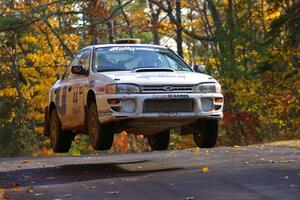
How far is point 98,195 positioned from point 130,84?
259cm

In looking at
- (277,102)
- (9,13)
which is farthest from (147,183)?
(9,13)

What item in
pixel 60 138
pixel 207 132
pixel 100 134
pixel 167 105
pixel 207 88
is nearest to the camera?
pixel 167 105

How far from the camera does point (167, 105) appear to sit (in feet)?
38.1

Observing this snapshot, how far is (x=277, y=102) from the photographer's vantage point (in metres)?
30.5

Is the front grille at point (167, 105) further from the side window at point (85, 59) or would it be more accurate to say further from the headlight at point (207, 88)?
the side window at point (85, 59)

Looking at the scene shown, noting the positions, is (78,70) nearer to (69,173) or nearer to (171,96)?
(69,173)

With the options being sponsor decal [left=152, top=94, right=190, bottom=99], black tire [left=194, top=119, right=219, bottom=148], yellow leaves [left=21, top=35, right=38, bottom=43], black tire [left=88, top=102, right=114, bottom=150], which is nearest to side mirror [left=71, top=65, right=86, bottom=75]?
black tire [left=88, top=102, right=114, bottom=150]

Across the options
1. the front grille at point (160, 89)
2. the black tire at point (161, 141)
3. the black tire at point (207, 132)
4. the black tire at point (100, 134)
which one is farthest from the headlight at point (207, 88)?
the black tire at point (161, 141)

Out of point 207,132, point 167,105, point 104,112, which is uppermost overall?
point 167,105

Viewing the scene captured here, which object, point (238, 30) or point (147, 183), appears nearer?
point (147, 183)

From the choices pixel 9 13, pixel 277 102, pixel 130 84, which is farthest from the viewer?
pixel 9 13

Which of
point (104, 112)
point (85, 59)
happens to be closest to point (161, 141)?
point (85, 59)

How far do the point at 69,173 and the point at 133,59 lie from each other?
220cm

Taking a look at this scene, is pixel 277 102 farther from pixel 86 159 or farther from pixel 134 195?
pixel 134 195
